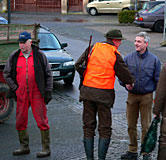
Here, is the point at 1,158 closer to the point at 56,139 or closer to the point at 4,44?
the point at 56,139

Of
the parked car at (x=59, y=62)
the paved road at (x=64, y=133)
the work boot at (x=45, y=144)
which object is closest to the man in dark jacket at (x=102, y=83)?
the paved road at (x=64, y=133)

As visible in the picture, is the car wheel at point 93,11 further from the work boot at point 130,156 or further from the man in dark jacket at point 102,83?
the man in dark jacket at point 102,83

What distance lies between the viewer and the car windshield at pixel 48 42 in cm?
1409

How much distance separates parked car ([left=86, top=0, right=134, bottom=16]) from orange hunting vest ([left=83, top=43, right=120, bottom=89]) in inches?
1246

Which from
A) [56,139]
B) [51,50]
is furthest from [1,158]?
[51,50]

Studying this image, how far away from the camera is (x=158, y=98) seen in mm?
6066

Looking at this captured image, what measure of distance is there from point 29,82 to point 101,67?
3.77 feet

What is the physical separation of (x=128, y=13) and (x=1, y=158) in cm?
2560

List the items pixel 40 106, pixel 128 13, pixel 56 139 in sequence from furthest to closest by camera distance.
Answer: pixel 128 13
pixel 56 139
pixel 40 106

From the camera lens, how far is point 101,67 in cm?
652

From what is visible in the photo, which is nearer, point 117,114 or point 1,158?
point 1,158

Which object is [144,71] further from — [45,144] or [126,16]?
[126,16]

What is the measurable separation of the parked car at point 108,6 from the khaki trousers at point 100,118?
31703 mm

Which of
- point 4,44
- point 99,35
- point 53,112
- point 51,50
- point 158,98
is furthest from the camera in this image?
point 99,35
